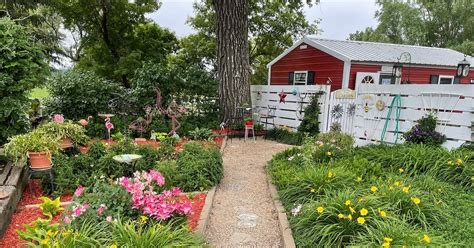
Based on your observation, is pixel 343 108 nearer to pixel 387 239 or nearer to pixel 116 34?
pixel 387 239

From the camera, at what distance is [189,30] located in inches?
644

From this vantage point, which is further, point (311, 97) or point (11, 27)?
point (311, 97)

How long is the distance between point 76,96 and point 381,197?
626 cm

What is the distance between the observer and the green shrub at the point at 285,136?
21.7ft

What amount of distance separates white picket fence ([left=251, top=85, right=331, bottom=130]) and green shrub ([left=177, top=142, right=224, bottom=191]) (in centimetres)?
333

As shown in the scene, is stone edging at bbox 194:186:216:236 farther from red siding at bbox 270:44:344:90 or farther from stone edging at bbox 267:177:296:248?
red siding at bbox 270:44:344:90

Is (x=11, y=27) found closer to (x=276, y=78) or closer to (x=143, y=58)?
(x=143, y=58)

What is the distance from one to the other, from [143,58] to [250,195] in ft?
35.5

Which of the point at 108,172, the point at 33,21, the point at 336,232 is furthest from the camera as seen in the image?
the point at 33,21

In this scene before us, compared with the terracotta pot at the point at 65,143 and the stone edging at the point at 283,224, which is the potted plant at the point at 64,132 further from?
the stone edging at the point at 283,224

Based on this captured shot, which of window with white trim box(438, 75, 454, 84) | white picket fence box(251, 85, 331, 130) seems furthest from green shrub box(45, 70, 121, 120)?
window with white trim box(438, 75, 454, 84)

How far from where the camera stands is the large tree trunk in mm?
7445

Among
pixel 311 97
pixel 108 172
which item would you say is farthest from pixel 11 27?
pixel 311 97

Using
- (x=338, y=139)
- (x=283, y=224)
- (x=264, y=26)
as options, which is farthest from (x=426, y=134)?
(x=264, y=26)
